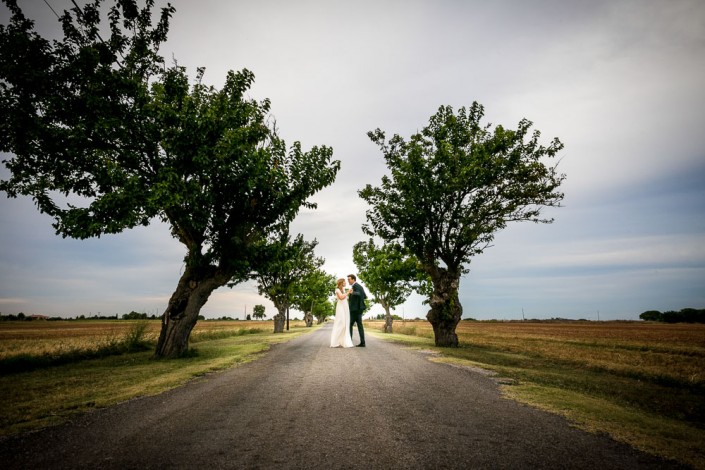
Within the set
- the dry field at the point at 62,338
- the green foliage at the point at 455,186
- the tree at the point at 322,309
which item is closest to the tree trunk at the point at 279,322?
the dry field at the point at 62,338

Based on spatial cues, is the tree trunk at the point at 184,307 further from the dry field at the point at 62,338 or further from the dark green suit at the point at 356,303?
the dark green suit at the point at 356,303

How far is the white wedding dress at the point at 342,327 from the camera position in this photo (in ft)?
49.7

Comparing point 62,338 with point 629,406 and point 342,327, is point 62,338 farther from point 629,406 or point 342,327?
point 629,406

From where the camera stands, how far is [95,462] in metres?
3.29

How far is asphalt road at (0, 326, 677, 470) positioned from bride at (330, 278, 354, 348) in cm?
830

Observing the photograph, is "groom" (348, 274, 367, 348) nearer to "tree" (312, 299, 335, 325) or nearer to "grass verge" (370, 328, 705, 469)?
"grass verge" (370, 328, 705, 469)

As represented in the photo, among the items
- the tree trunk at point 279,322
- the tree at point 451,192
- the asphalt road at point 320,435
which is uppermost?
the tree at point 451,192

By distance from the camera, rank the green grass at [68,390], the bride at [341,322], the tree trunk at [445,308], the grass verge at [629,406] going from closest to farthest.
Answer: the grass verge at [629,406], the green grass at [68,390], the bride at [341,322], the tree trunk at [445,308]

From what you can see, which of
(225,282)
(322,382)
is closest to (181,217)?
(225,282)

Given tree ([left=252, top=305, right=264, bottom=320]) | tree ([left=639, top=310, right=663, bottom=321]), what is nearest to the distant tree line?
tree ([left=639, top=310, right=663, bottom=321])

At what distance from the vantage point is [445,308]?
18.0 meters

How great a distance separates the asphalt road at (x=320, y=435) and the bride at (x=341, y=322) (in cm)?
830

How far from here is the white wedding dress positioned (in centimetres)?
1515

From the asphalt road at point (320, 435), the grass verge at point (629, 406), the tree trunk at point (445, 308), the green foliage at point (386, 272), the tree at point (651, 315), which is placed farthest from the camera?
the tree at point (651, 315)
